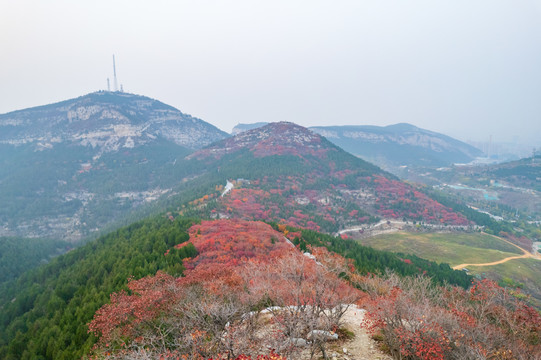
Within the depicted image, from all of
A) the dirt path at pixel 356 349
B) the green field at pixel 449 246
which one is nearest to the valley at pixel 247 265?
the dirt path at pixel 356 349

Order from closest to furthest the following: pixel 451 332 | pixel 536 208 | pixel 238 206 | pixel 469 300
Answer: pixel 451 332
pixel 469 300
pixel 238 206
pixel 536 208

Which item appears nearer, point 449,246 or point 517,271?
point 517,271

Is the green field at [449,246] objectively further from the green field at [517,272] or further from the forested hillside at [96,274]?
the forested hillside at [96,274]

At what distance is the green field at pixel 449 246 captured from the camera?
103750 millimetres

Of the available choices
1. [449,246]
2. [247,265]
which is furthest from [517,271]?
[247,265]

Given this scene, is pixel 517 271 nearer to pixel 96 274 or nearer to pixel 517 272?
pixel 517 272

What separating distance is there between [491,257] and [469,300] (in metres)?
96.4

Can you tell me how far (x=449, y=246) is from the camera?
11412 cm

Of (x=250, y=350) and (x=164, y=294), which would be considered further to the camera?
(x=164, y=294)

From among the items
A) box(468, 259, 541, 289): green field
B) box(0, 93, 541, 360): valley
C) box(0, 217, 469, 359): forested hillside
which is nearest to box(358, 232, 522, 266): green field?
box(0, 93, 541, 360): valley

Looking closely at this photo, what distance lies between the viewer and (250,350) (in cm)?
1602

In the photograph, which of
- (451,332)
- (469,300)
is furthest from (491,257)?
(451,332)

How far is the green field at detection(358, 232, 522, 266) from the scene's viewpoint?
10375 centimetres

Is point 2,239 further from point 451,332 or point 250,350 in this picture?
point 451,332
